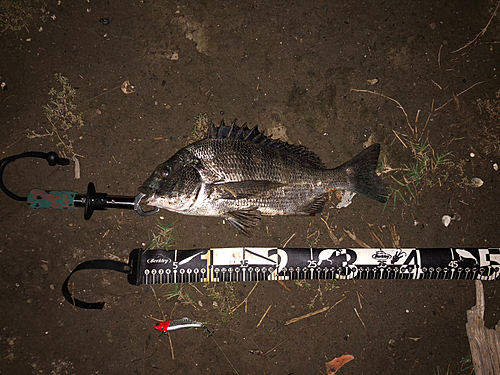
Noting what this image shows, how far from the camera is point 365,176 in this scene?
11.4ft

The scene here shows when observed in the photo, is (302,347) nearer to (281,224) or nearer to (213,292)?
(213,292)

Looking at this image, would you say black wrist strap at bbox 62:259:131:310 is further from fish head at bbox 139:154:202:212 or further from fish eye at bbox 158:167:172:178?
fish eye at bbox 158:167:172:178

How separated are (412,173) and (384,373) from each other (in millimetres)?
2675

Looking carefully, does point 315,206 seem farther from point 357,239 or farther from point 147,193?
point 147,193

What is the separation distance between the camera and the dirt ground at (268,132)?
3646 mm

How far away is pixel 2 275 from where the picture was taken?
11.8ft

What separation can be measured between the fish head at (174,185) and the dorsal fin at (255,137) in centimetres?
49

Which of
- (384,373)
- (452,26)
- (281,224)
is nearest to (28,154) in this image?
(281,224)

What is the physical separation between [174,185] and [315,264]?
77.2 inches

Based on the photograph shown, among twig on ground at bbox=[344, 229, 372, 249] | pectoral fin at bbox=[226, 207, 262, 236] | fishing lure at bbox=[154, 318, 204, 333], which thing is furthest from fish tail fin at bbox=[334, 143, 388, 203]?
fishing lure at bbox=[154, 318, 204, 333]

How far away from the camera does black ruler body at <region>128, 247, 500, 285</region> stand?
351 centimetres

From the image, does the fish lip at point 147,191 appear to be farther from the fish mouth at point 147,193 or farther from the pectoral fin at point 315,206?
the pectoral fin at point 315,206

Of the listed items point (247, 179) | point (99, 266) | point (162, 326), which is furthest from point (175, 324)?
point (247, 179)

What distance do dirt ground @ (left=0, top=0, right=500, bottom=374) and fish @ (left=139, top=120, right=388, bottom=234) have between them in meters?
0.41
